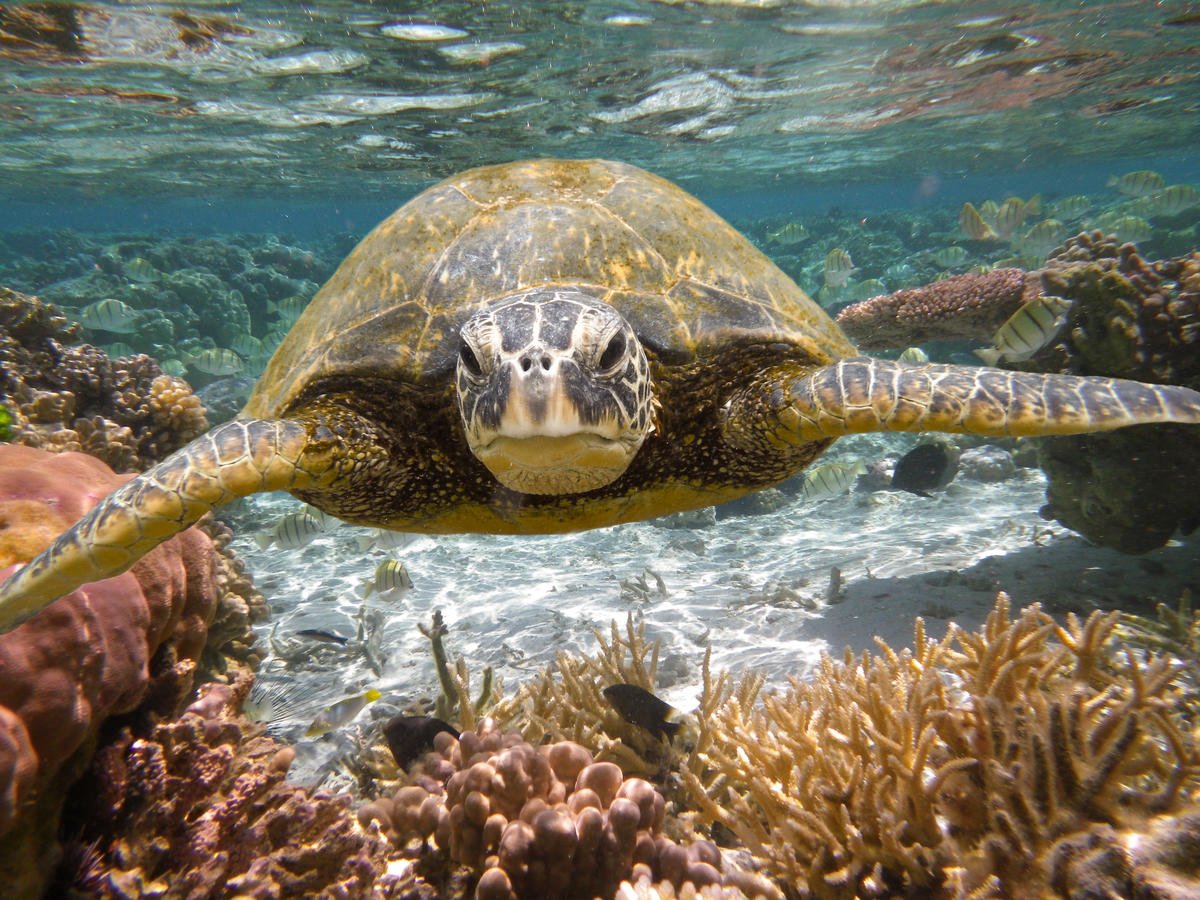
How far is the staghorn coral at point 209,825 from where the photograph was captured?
264 centimetres

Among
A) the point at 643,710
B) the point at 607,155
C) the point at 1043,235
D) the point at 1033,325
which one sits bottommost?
the point at 643,710

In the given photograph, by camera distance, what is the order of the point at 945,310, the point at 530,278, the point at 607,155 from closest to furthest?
1. the point at 530,278
2. the point at 945,310
3. the point at 607,155

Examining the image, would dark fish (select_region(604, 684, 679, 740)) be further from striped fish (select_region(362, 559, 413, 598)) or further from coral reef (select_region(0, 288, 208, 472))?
coral reef (select_region(0, 288, 208, 472))

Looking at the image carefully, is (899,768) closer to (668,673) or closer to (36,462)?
(668,673)

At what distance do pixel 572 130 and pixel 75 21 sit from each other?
15.4 metres

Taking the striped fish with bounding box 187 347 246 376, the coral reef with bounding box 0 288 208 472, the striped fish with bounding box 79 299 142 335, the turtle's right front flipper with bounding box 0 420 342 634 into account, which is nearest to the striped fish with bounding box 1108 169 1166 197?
the turtle's right front flipper with bounding box 0 420 342 634

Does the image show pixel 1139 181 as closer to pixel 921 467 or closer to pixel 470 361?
pixel 921 467

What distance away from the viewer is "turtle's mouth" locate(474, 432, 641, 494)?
Answer: 248 centimetres

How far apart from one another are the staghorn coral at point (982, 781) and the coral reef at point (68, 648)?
3040 mm

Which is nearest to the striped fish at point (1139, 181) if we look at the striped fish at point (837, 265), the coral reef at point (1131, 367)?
the striped fish at point (837, 265)

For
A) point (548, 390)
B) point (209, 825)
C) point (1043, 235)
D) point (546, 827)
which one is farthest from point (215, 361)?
point (1043, 235)

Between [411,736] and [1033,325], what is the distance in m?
6.59

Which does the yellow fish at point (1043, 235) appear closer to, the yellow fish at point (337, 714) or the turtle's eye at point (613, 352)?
the turtle's eye at point (613, 352)

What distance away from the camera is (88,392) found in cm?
694
